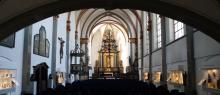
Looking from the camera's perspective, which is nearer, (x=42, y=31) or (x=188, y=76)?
(x=188, y=76)

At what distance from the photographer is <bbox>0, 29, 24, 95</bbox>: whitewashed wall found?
11.5m

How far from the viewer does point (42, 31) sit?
1688cm

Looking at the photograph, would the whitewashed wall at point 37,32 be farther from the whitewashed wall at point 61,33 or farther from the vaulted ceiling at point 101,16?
the vaulted ceiling at point 101,16

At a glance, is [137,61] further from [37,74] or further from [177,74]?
[37,74]

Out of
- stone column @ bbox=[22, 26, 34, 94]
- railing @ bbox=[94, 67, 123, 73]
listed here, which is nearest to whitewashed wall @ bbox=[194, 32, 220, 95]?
stone column @ bbox=[22, 26, 34, 94]

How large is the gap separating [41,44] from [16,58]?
13.0 ft

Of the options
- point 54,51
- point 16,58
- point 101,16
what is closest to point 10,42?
point 16,58

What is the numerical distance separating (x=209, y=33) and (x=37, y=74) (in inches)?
383

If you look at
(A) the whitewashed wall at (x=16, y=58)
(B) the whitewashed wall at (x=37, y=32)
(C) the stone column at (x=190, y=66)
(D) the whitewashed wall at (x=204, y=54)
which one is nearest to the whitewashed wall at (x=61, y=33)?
(B) the whitewashed wall at (x=37, y=32)

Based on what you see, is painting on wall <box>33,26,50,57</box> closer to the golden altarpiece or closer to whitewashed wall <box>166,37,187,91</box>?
whitewashed wall <box>166,37,187,91</box>

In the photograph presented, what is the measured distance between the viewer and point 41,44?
660 inches

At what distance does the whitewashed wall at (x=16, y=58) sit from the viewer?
11.5 m

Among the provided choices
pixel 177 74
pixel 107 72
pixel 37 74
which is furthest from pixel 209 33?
pixel 107 72

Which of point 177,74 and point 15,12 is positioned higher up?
point 15,12
